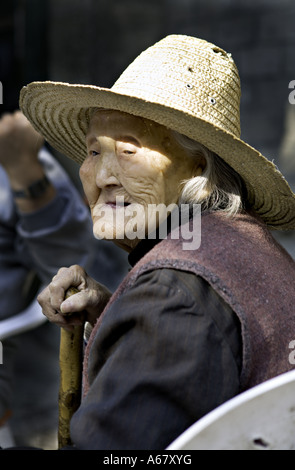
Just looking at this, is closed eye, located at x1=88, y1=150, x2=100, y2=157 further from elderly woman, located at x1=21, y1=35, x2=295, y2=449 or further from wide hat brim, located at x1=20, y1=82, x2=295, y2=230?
wide hat brim, located at x1=20, y1=82, x2=295, y2=230

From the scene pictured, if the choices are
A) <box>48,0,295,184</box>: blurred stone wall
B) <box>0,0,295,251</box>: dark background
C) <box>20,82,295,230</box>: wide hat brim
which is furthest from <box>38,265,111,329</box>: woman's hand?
<box>48,0,295,184</box>: blurred stone wall

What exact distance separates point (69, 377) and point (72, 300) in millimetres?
241

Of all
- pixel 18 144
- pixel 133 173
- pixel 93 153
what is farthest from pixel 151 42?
pixel 133 173

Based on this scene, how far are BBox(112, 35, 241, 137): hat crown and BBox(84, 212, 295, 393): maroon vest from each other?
0.28m

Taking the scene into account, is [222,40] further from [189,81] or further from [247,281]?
[247,281]

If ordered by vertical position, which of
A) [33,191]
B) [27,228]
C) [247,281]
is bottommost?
[27,228]

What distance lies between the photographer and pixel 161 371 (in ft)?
4.20

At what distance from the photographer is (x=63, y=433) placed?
5.90 feet

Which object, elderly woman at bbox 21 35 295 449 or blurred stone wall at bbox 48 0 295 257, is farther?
blurred stone wall at bbox 48 0 295 257

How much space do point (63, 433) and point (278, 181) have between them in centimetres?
88

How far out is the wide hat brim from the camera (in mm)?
1556

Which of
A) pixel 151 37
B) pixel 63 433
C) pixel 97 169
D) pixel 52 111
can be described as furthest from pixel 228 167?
pixel 151 37

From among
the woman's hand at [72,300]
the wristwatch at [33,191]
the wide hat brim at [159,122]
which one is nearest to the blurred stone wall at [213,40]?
the wristwatch at [33,191]

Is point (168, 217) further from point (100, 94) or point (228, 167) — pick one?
point (100, 94)
